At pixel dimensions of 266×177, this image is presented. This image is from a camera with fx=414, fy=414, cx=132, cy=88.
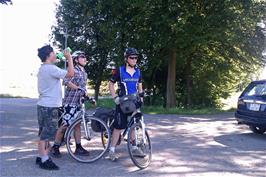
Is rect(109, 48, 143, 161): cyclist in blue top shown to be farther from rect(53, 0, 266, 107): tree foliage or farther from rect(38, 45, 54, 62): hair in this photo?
rect(53, 0, 266, 107): tree foliage

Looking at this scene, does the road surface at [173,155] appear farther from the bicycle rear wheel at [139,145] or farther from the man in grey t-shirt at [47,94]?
the man in grey t-shirt at [47,94]

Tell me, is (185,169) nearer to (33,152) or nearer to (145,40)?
(33,152)

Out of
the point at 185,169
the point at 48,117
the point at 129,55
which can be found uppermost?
the point at 129,55

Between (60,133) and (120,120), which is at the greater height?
(120,120)

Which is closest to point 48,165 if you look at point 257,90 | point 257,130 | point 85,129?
point 85,129

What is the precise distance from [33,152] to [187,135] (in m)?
4.31

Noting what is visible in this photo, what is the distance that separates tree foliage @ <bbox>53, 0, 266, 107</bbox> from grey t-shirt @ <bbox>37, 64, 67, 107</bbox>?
13.3m

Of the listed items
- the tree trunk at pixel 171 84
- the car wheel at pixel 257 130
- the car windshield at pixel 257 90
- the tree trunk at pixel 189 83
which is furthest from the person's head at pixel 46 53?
the tree trunk at pixel 189 83

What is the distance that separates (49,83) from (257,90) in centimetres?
639

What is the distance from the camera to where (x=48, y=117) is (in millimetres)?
6598

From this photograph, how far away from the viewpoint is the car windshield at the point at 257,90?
10802mm

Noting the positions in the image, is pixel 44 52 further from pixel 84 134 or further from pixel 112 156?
pixel 112 156

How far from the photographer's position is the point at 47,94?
6.62 m

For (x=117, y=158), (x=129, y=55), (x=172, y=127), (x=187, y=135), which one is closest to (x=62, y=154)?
(x=117, y=158)
